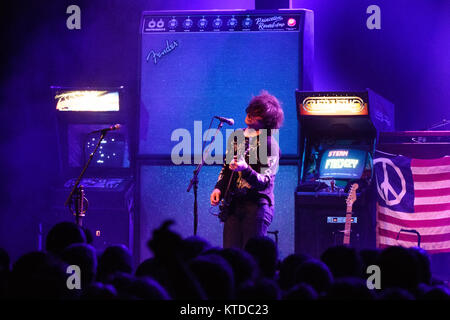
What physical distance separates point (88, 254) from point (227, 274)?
0.51 m

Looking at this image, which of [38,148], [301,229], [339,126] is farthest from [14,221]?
[339,126]

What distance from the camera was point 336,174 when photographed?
5.75 meters

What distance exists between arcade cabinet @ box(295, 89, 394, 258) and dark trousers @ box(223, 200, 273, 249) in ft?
4.83

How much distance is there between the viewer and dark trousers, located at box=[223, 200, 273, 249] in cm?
405

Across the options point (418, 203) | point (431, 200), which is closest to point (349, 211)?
point (418, 203)

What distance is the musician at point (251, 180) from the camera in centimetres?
406

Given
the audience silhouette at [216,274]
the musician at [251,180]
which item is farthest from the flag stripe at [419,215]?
the audience silhouette at [216,274]

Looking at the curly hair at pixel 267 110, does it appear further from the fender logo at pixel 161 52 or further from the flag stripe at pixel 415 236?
the fender logo at pixel 161 52

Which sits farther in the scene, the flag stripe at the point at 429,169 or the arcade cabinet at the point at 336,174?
the arcade cabinet at the point at 336,174

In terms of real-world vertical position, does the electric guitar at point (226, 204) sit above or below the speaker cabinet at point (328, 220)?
above

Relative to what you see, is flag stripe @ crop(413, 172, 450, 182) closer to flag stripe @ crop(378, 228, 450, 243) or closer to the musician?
flag stripe @ crop(378, 228, 450, 243)

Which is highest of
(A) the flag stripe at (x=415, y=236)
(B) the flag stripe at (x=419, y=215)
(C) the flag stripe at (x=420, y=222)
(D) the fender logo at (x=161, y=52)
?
(D) the fender logo at (x=161, y=52)
